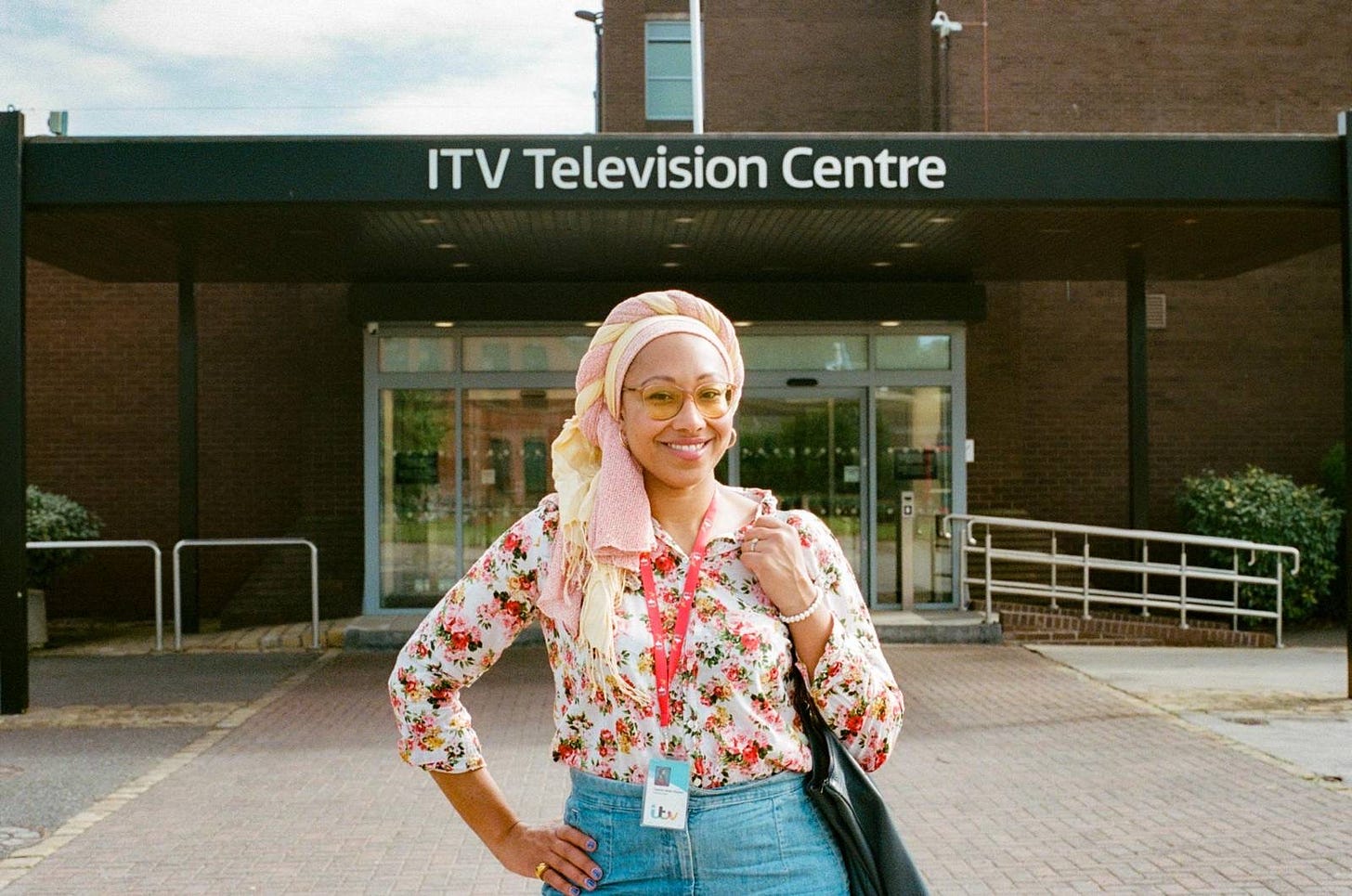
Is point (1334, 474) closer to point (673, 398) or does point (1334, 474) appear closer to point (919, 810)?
point (919, 810)

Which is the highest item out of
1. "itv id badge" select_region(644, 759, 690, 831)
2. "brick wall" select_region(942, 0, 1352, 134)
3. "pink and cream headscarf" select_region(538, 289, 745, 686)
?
"brick wall" select_region(942, 0, 1352, 134)

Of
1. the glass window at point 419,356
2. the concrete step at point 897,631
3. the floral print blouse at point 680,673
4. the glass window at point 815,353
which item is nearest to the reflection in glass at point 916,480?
the glass window at point 815,353

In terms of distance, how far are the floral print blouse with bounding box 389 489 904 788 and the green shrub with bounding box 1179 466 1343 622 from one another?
13329 mm

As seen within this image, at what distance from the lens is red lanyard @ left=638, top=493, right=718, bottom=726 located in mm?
2377

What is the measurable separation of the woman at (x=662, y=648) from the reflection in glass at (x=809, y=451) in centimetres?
1241

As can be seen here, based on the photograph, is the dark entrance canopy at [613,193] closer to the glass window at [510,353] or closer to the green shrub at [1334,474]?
the glass window at [510,353]

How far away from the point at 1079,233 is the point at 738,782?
10644 millimetres

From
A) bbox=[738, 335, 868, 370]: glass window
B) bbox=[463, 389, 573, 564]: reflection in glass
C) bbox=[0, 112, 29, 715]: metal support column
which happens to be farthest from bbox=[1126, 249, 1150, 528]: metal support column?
bbox=[0, 112, 29, 715]: metal support column

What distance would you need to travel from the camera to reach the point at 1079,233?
40.1ft

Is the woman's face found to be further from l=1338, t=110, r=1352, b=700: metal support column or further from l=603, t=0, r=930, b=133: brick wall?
l=603, t=0, r=930, b=133: brick wall

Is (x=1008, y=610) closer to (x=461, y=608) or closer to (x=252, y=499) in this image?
(x=252, y=499)

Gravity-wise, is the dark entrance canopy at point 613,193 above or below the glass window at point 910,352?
above

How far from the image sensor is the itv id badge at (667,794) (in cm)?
231

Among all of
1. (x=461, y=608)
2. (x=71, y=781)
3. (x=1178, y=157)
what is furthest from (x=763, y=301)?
(x=461, y=608)
